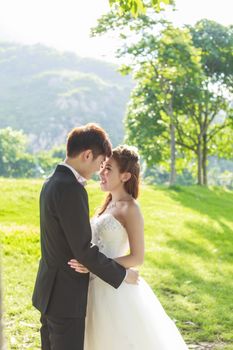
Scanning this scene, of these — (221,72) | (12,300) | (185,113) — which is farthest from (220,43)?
(12,300)

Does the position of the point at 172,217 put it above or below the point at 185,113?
below

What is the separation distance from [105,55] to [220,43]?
9639mm

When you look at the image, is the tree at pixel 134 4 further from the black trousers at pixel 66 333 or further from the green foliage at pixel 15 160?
the green foliage at pixel 15 160

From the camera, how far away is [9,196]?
17812 millimetres

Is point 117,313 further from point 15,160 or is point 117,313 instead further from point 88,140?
point 15,160

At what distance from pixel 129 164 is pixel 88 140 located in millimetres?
1066

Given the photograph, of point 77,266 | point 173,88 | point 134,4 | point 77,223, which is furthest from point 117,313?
point 173,88

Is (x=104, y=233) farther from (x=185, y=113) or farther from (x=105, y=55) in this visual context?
(x=185, y=113)

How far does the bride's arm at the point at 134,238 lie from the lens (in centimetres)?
503

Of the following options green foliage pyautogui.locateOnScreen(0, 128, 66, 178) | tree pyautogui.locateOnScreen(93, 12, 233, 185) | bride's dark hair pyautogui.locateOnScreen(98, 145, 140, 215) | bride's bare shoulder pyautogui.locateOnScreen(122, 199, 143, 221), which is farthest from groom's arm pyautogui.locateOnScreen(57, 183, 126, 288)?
green foliage pyautogui.locateOnScreen(0, 128, 66, 178)

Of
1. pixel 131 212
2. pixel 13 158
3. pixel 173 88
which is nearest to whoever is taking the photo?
pixel 131 212

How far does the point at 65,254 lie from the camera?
14.4 feet

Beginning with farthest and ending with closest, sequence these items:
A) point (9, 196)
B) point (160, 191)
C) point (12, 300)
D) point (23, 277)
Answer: point (160, 191) → point (9, 196) → point (23, 277) → point (12, 300)

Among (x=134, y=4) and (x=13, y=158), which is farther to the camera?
(x=13, y=158)
